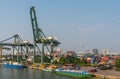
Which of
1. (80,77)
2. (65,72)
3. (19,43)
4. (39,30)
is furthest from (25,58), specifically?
(80,77)

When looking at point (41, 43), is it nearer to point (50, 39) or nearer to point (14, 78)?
point (50, 39)

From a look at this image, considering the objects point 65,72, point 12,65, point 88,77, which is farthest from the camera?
point 12,65

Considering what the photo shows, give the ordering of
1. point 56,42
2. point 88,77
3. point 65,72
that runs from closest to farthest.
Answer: point 88,77
point 65,72
point 56,42

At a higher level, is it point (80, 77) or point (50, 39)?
point (50, 39)

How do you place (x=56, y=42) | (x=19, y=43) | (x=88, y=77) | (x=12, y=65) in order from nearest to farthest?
1. (x=88, y=77)
2. (x=12, y=65)
3. (x=56, y=42)
4. (x=19, y=43)

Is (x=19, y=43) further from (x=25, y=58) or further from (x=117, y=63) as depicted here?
(x=117, y=63)

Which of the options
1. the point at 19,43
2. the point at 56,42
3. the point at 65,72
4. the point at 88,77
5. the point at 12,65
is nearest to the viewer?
the point at 88,77

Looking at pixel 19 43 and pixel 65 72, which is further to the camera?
pixel 19 43

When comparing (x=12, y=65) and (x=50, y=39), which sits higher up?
(x=50, y=39)

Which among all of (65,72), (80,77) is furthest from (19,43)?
(80,77)
